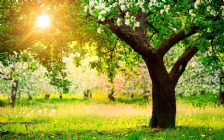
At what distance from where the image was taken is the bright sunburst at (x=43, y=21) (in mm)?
12992

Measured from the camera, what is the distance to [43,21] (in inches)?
524

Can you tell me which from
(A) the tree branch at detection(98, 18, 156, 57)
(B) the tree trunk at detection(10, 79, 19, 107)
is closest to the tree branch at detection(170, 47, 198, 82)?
(A) the tree branch at detection(98, 18, 156, 57)

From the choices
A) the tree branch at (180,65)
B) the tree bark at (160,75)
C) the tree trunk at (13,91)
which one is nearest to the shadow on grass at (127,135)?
the tree bark at (160,75)

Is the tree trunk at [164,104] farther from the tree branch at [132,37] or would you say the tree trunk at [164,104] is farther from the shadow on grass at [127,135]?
the tree branch at [132,37]

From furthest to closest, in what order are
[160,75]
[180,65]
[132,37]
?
[180,65] → [160,75] → [132,37]

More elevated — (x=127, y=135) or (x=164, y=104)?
(x=164, y=104)

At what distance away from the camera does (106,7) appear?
874cm

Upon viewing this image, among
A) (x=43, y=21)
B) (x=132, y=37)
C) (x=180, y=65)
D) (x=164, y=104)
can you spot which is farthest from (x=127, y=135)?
(x=43, y=21)

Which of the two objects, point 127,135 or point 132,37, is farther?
point 132,37

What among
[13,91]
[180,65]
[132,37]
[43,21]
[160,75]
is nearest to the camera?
[43,21]

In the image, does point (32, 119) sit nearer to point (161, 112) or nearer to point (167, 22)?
point (161, 112)

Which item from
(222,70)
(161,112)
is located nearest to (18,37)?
(161,112)

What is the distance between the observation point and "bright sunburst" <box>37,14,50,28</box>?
1299 cm

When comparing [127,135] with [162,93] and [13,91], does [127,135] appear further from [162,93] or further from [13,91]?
[13,91]
